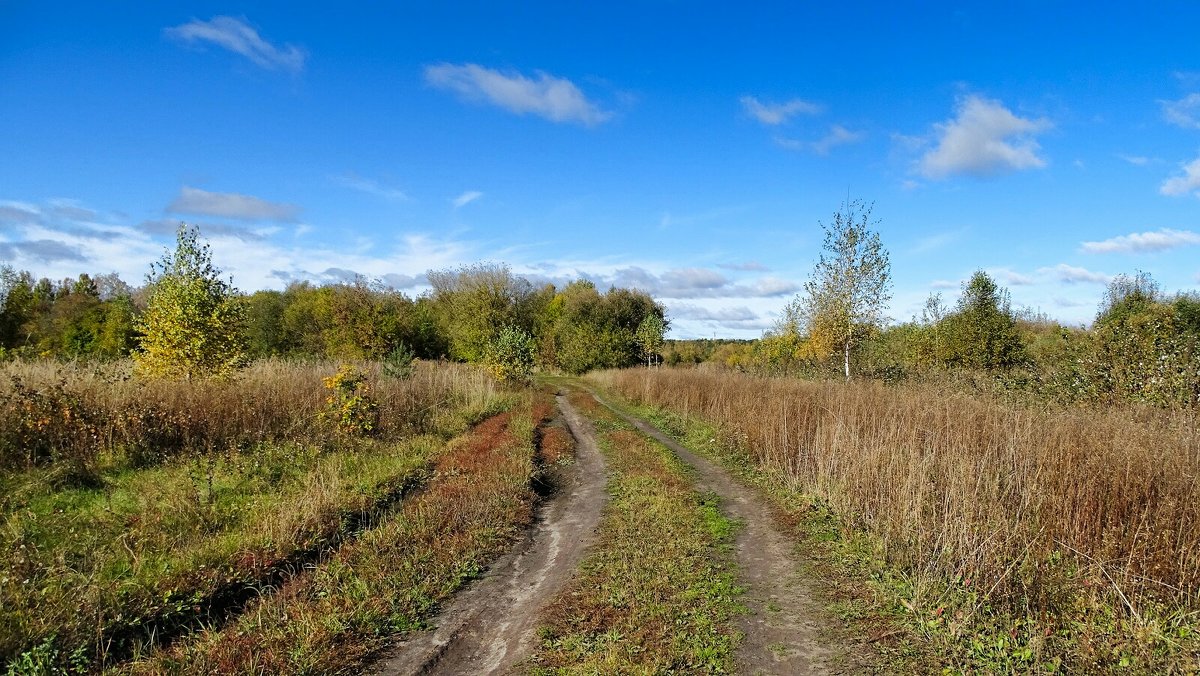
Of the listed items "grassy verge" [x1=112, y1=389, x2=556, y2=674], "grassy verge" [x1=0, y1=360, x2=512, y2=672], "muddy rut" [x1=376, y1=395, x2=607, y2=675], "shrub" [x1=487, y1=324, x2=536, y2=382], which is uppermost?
"shrub" [x1=487, y1=324, x2=536, y2=382]

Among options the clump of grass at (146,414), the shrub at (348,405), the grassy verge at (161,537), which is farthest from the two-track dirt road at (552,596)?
the clump of grass at (146,414)

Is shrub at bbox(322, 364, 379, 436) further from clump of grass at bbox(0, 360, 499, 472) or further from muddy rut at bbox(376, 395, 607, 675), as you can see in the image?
muddy rut at bbox(376, 395, 607, 675)

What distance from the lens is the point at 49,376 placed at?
10273 mm

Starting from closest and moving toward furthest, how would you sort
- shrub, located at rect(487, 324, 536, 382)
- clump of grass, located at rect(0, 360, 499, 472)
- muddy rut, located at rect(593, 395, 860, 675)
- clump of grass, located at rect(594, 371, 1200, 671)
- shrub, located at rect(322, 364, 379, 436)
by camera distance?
clump of grass, located at rect(594, 371, 1200, 671) → muddy rut, located at rect(593, 395, 860, 675) → clump of grass, located at rect(0, 360, 499, 472) → shrub, located at rect(322, 364, 379, 436) → shrub, located at rect(487, 324, 536, 382)

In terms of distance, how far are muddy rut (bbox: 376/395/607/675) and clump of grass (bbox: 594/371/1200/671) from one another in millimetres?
3475

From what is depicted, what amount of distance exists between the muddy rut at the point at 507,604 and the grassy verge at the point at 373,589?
0.23m

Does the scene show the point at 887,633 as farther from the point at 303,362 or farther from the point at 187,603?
the point at 303,362

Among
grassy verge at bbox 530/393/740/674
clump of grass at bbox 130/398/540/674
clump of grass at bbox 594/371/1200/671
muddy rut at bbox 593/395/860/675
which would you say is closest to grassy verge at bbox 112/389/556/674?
clump of grass at bbox 130/398/540/674

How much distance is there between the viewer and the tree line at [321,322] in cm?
1317

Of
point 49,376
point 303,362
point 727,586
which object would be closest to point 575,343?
point 303,362

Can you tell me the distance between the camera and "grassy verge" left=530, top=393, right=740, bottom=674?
14.4 ft

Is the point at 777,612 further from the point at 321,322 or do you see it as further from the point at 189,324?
the point at 321,322

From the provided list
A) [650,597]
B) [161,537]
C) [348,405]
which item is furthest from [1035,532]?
[348,405]

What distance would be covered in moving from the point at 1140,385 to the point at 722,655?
34.7 ft
